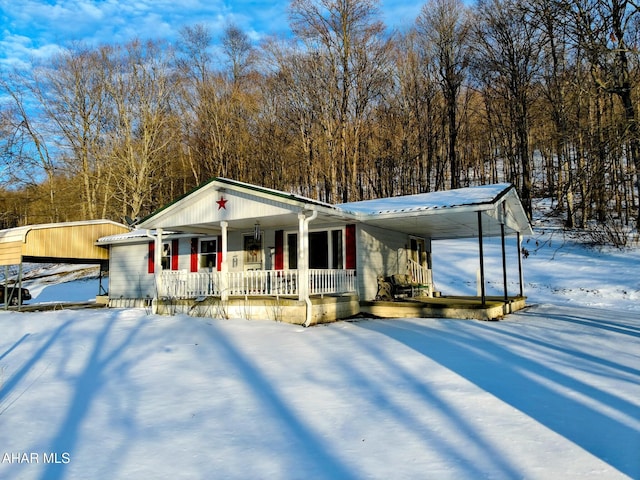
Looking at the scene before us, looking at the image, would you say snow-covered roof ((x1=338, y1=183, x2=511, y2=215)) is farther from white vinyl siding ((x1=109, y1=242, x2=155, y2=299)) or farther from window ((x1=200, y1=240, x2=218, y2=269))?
white vinyl siding ((x1=109, y1=242, x2=155, y2=299))

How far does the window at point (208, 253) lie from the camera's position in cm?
1616

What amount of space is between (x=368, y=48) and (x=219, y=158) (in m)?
12.1

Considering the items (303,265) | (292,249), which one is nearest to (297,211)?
(303,265)

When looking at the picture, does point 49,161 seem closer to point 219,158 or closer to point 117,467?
Answer: point 219,158

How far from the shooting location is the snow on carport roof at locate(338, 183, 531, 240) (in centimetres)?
1134

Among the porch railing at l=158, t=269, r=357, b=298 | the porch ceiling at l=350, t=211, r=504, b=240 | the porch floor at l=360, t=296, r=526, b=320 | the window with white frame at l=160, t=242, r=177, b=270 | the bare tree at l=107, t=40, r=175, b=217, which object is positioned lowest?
the porch floor at l=360, t=296, r=526, b=320

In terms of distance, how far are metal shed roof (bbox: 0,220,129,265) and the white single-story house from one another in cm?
240

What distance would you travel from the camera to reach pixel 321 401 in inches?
217

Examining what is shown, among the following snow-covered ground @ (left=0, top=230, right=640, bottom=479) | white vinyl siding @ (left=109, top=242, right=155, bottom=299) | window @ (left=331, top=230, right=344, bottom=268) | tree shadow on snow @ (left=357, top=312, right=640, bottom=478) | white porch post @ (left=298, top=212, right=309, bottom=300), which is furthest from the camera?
white vinyl siding @ (left=109, top=242, right=155, bottom=299)

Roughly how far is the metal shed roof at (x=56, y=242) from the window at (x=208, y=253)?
583cm

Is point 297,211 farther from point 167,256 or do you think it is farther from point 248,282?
point 167,256

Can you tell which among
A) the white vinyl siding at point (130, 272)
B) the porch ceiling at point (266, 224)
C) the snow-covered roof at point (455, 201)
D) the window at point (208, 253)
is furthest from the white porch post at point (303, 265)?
the white vinyl siding at point (130, 272)

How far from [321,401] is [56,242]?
1569cm

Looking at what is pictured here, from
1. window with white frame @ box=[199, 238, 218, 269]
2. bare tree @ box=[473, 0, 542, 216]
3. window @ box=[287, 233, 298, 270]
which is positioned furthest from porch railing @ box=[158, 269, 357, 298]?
bare tree @ box=[473, 0, 542, 216]
